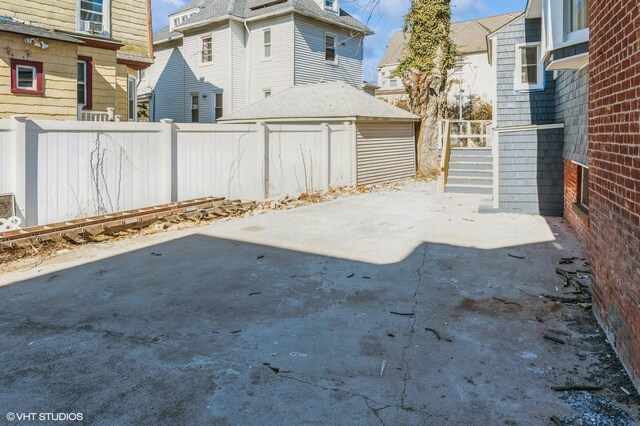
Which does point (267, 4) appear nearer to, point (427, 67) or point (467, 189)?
point (427, 67)

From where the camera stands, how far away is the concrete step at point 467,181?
547 inches

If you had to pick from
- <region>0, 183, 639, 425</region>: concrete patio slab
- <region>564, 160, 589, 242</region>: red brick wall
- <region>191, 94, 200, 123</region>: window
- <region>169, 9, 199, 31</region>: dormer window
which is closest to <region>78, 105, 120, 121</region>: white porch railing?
<region>0, 183, 639, 425</region>: concrete patio slab

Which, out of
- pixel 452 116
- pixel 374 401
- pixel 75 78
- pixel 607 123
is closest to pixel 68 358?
pixel 374 401

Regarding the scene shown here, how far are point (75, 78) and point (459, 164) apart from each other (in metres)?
11.6

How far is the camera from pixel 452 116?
2906 cm

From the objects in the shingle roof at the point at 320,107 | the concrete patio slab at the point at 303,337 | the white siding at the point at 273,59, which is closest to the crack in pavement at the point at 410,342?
the concrete patio slab at the point at 303,337

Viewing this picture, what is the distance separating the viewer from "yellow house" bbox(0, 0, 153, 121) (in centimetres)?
1166

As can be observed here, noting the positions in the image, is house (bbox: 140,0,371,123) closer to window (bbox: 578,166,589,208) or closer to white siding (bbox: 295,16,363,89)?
white siding (bbox: 295,16,363,89)

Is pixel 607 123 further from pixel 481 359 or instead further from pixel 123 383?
pixel 123 383

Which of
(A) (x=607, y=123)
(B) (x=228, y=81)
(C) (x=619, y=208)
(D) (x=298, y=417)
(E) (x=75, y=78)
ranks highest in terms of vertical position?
(B) (x=228, y=81)

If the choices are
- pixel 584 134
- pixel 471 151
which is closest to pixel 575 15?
pixel 584 134

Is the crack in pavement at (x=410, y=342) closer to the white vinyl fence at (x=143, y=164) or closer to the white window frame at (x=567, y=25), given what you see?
the white window frame at (x=567, y=25)

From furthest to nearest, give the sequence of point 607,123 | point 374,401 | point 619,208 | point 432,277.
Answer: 1. point 432,277
2. point 607,123
3. point 619,208
4. point 374,401

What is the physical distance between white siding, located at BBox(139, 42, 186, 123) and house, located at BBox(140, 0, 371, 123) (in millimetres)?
56
